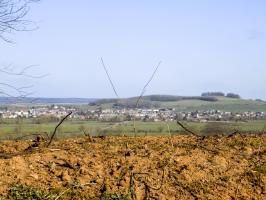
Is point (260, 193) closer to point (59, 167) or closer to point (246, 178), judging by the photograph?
point (246, 178)

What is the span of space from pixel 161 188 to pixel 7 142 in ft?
8.96

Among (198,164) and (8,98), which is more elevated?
(8,98)

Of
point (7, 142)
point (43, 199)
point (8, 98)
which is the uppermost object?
point (8, 98)

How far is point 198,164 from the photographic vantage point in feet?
21.8

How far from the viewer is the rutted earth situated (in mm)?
6105

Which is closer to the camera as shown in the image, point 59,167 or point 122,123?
point 59,167

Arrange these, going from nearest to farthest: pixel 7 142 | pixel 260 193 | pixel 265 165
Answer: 1. pixel 260 193
2. pixel 265 165
3. pixel 7 142

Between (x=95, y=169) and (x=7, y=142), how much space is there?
197 centimetres

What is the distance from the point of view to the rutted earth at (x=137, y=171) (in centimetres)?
611

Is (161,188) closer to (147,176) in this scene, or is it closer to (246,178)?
(147,176)

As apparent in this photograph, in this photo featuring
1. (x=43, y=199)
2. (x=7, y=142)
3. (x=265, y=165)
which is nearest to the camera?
(x=43, y=199)

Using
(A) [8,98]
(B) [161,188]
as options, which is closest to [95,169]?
(B) [161,188]

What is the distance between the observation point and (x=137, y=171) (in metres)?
6.36

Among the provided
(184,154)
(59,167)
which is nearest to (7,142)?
(59,167)
